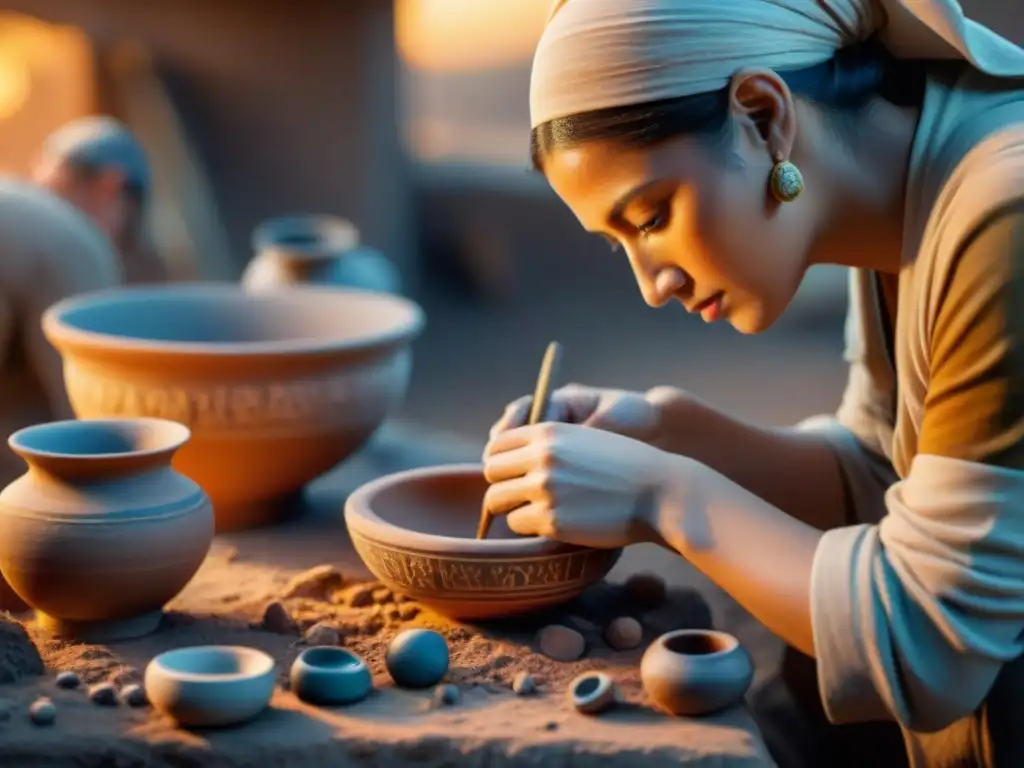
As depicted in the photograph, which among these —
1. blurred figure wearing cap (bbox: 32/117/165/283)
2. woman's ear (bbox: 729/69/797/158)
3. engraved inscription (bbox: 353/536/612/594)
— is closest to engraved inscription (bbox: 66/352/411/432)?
engraved inscription (bbox: 353/536/612/594)

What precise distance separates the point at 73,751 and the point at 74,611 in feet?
0.96

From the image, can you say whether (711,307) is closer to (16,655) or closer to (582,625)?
(582,625)

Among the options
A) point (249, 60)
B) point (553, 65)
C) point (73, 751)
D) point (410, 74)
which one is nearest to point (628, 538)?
point (553, 65)

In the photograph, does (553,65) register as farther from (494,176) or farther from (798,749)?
(494,176)

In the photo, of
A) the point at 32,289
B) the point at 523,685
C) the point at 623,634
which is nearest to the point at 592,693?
the point at 523,685

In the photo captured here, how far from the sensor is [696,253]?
1.85m

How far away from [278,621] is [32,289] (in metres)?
1.62

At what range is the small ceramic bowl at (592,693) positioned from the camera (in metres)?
1.81

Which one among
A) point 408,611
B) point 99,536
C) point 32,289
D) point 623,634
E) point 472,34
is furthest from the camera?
point 472,34

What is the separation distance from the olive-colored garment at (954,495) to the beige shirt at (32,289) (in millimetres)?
2090

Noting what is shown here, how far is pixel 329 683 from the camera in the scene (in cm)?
182

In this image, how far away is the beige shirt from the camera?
338cm

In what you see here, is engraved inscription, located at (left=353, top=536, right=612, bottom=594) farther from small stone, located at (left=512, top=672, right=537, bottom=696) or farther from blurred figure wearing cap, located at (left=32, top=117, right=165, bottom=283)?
blurred figure wearing cap, located at (left=32, top=117, right=165, bottom=283)

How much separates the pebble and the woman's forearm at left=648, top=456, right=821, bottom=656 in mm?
215
